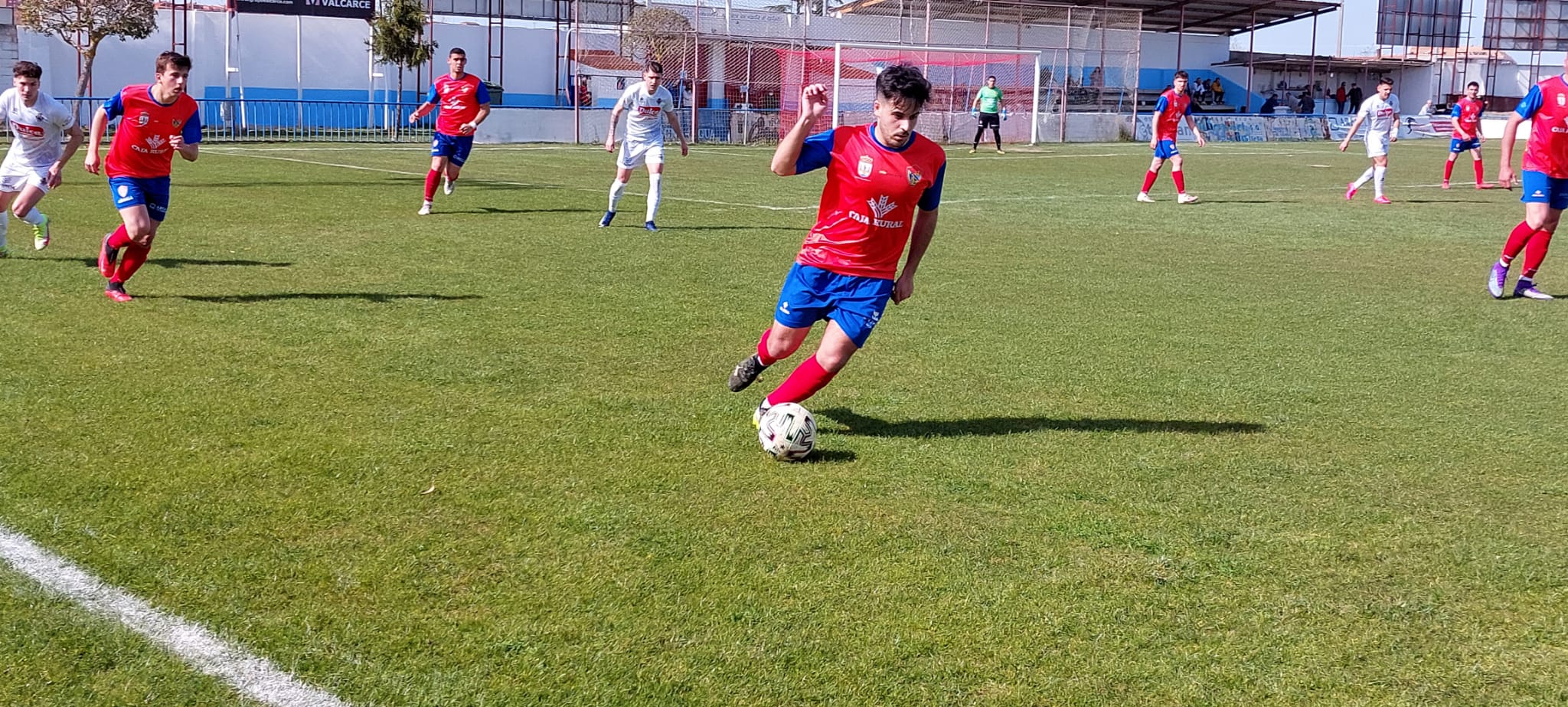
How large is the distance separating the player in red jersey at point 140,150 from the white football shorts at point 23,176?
2.26 meters

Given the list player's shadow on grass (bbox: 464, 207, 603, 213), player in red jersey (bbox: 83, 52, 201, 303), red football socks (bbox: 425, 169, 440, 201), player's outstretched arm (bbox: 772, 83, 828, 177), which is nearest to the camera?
player's outstretched arm (bbox: 772, 83, 828, 177)

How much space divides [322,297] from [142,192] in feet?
4.92

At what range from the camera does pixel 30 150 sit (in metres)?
11.8

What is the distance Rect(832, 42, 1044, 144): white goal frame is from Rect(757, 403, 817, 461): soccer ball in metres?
32.1

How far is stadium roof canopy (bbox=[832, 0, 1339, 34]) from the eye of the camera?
4562 cm

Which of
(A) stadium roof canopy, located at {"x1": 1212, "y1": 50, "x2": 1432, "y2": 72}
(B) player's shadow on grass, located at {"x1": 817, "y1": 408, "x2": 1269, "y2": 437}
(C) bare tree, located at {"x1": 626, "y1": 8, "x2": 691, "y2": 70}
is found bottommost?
(B) player's shadow on grass, located at {"x1": 817, "y1": 408, "x2": 1269, "y2": 437}

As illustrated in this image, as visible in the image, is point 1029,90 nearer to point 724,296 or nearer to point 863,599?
point 724,296

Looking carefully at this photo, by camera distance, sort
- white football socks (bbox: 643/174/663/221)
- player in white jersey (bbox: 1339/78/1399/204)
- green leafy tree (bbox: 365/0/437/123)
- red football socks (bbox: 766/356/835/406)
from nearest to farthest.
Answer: red football socks (bbox: 766/356/835/406)
white football socks (bbox: 643/174/663/221)
player in white jersey (bbox: 1339/78/1399/204)
green leafy tree (bbox: 365/0/437/123)

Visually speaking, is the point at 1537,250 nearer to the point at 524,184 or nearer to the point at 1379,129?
the point at 1379,129

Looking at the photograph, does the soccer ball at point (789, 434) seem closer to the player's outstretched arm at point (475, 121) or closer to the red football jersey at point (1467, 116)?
the player's outstretched arm at point (475, 121)

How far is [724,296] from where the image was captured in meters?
10.7

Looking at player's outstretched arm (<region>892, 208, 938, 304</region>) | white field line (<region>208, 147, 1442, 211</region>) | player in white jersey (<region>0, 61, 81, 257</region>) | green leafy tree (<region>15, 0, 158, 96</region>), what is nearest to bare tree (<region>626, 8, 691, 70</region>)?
green leafy tree (<region>15, 0, 158, 96</region>)

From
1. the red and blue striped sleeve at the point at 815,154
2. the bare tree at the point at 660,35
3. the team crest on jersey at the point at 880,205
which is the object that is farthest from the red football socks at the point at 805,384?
the bare tree at the point at 660,35

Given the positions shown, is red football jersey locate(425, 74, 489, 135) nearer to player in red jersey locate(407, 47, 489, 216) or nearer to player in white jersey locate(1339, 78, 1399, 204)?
player in red jersey locate(407, 47, 489, 216)
